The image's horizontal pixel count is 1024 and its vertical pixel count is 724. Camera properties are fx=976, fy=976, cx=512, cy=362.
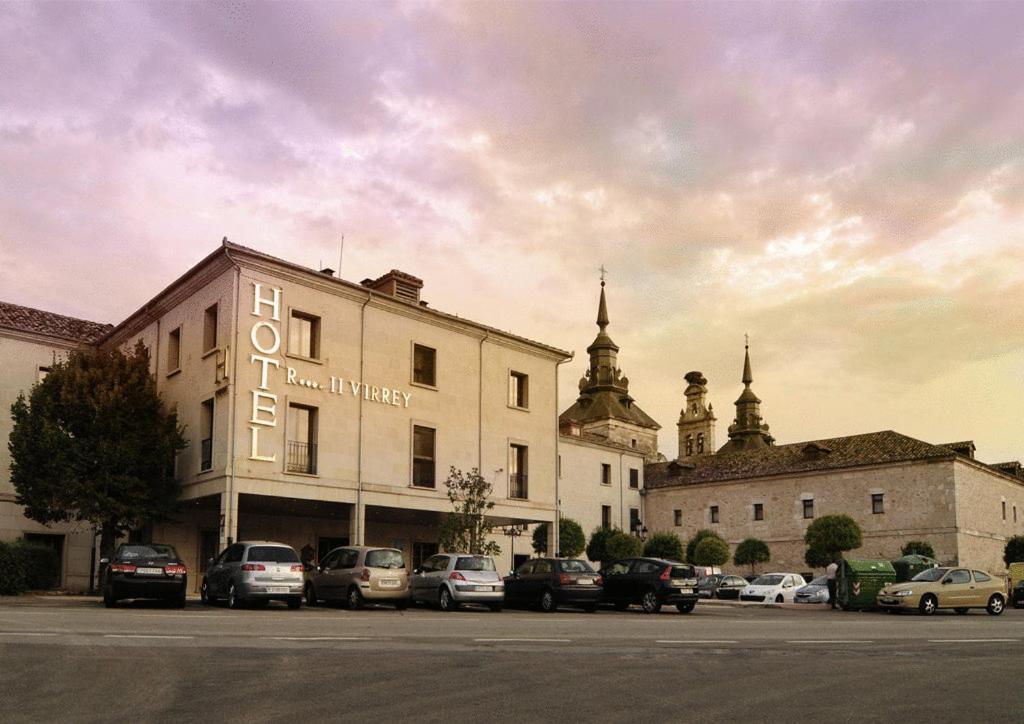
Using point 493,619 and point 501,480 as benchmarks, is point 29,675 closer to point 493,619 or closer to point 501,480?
point 493,619

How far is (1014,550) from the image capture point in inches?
2184

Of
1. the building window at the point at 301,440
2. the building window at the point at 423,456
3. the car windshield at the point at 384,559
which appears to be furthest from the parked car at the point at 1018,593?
the building window at the point at 301,440

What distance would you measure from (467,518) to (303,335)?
26.3 feet


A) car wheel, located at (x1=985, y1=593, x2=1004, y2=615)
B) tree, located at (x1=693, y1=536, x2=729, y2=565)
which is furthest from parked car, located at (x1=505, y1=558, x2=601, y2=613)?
tree, located at (x1=693, y1=536, x2=729, y2=565)

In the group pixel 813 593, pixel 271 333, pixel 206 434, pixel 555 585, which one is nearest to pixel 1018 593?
pixel 813 593

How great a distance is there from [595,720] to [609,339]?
3918 inches

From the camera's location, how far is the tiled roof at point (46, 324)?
35344 mm

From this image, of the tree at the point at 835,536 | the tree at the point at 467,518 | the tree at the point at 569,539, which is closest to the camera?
the tree at the point at 467,518

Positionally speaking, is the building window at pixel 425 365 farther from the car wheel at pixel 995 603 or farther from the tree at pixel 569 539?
the car wheel at pixel 995 603

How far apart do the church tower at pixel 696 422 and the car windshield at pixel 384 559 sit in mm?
93447

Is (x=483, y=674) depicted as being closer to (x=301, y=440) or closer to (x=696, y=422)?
(x=301, y=440)

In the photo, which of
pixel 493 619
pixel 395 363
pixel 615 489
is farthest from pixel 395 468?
pixel 615 489

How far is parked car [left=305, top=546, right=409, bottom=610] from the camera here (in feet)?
76.2

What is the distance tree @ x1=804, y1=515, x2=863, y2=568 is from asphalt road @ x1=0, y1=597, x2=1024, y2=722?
3512 cm
